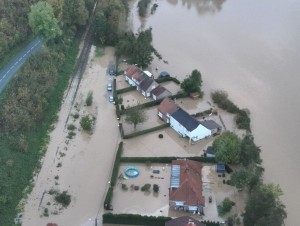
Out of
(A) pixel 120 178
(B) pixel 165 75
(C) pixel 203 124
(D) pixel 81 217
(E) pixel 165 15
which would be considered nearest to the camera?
(D) pixel 81 217

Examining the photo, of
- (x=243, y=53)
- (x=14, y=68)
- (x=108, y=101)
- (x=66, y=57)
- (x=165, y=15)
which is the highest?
(x=165, y=15)

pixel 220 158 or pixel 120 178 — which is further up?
pixel 220 158

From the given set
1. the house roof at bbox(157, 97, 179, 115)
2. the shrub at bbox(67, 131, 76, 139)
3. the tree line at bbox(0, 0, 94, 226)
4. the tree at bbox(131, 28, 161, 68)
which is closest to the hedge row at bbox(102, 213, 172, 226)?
the tree line at bbox(0, 0, 94, 226)

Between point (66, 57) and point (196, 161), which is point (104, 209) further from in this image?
point (66, 57)

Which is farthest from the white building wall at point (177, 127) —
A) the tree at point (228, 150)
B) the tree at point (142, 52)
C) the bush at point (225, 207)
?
the tree at point (142, 52)

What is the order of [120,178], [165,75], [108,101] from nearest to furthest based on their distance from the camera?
[120,178]
[108,101]
[165,75]

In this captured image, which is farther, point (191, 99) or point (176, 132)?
point (191, 99)

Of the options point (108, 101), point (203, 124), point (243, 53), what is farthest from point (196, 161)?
point (243, 53)

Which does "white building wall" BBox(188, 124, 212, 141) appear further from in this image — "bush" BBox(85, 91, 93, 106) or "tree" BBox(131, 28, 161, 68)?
"tree" BBox(131, 28, 161, 68)
